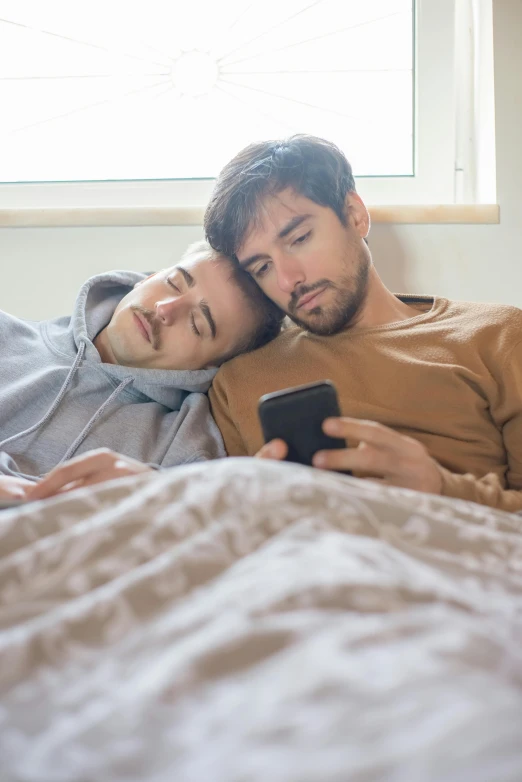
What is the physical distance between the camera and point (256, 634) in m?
0.42

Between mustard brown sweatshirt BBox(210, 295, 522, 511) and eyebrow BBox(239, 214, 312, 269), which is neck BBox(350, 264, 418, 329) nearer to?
mustard brown sweatshirt BBox(210, 295, 522, 511)

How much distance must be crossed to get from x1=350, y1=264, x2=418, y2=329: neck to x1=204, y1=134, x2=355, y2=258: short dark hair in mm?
133

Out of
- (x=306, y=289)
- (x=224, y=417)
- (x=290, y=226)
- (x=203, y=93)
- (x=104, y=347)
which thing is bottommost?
(x=224, y=417)

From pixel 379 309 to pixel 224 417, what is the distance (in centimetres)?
33

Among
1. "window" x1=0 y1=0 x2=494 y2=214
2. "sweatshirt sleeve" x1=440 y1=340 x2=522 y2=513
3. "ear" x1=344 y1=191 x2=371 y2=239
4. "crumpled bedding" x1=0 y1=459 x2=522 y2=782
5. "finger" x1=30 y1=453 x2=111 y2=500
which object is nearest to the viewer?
"crumpled bedding" x1=0 y1=459 x2=522 y2=782

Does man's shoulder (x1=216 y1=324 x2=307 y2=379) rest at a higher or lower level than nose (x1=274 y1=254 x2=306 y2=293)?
lower

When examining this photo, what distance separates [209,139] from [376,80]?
0.46 meters

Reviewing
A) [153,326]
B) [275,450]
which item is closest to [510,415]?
[275,450]

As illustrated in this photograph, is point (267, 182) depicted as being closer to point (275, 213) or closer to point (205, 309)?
point (275, 213)

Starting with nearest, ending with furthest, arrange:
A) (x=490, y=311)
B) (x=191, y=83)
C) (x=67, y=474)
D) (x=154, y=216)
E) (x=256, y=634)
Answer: (x=256, y=634), (x=67, y=474), (x=490, y=311), (x=154, y=216), (x=191, y=83)

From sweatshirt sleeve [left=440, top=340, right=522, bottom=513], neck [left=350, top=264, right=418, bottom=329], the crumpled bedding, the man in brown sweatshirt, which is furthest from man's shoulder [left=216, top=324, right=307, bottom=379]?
the crumpled bedding

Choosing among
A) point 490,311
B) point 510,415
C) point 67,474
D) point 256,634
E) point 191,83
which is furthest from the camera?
point 191,83

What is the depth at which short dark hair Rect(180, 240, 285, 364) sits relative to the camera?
1.32 meters

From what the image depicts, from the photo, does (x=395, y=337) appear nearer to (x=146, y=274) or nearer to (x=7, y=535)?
(x=146, y=274)
